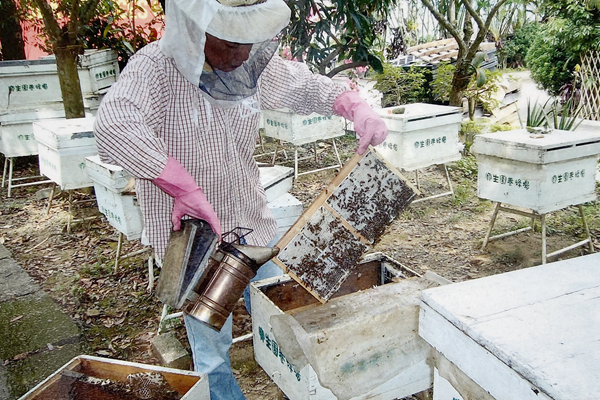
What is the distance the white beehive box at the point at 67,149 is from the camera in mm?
3857

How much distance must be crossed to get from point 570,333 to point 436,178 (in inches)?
197

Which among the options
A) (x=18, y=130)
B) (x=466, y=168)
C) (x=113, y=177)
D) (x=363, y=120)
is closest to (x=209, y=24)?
(x=363, y=120)

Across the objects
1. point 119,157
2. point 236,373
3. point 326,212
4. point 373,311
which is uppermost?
point 119,157

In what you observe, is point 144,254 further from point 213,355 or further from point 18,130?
point 213,355

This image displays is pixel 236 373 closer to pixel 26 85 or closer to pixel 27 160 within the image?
pixel 26 85

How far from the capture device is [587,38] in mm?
7977

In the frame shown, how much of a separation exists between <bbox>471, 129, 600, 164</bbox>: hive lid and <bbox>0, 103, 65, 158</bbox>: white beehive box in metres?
4.40

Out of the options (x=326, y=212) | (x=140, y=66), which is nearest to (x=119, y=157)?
(x=140, y=66)

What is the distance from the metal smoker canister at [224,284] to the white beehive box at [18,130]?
4.36 meters

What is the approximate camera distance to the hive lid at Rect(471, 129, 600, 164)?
316cm

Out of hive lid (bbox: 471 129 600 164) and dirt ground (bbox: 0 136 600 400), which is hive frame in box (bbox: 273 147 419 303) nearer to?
dirt ground (bbox: 0 136 600 400)

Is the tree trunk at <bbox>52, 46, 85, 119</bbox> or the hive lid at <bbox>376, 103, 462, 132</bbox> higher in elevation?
the tree trunk at <bbox>52, 46, 85, 119</bbox>

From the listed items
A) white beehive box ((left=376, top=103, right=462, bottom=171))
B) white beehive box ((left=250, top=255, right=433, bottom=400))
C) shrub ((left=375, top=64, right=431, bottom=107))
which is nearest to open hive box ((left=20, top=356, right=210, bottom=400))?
white beehive box ((left=250, top=255, right=433, bottom=400))

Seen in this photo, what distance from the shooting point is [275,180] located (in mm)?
2967
